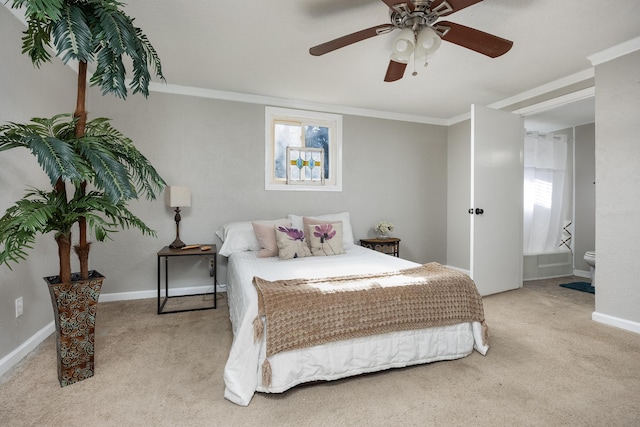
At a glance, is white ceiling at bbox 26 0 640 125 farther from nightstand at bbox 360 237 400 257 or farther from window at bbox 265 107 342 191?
nightstand at bbox 360 237 400 257

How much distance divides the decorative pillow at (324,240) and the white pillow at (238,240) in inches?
23.9

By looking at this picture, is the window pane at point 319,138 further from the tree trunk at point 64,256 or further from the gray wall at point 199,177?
the tree trunk at point 64,256

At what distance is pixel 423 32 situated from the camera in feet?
5.77

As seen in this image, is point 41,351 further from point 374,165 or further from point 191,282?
point 374,165

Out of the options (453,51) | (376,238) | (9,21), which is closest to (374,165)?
(376,238)

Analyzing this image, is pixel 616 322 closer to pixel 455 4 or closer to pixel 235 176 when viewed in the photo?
pixel 455 4

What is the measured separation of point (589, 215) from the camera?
4527 millimetres

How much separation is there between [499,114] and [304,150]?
2352 millimetres

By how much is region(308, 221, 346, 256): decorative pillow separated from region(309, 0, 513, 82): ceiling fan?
1688 mm

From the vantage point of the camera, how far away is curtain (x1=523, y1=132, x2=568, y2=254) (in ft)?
15.0

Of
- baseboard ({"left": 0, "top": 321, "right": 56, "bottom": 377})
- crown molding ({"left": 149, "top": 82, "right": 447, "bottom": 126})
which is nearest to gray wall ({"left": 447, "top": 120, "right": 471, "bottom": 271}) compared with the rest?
crown molding ({"left": 149, "top": 82, "right": 447, "bottom": 126})

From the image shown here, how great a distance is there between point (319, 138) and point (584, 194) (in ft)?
13.6

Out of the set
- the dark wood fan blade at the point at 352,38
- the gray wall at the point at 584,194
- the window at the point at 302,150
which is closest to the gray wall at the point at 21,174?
the dark wood fan blade at the point at 352,38

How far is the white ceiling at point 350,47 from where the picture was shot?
2068 millimetres
